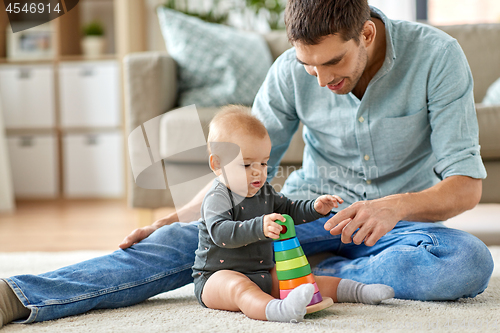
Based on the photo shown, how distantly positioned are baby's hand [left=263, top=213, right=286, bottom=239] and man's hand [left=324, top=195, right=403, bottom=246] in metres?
0.10

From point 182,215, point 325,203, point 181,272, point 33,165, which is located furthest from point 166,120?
point 33,165

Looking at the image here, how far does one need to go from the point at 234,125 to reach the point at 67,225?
1.43 meters

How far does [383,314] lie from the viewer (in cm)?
80

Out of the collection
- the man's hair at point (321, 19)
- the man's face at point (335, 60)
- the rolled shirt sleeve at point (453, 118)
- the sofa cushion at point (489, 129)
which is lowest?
the sofa cushion at point (489, 129)

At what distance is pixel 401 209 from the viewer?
0.85 m

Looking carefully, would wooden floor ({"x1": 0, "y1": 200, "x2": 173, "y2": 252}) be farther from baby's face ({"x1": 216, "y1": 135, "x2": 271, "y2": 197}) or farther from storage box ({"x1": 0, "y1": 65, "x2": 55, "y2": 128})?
baby's face ({"x1": 216, "y1": 135, "x2": 271, "y2": 197})

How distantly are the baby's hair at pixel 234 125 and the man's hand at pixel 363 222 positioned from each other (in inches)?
7.7

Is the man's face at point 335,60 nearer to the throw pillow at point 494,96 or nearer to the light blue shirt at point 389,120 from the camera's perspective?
the light blue shirt at point 389,120

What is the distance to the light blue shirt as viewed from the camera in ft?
3.13

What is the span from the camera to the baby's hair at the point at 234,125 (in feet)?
2.79

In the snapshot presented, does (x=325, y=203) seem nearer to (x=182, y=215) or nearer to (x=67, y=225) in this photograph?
(x=182, y=215)

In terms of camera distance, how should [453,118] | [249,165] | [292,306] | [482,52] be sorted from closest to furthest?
1. [292,306]
2. [249,165]
3. [453,118]
4. [482,52]

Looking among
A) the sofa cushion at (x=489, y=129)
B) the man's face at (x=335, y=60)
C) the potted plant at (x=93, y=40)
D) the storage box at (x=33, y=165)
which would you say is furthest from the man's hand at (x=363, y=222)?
the potted plant at (x=93, y=40)

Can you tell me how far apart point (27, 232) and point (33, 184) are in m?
0.95
